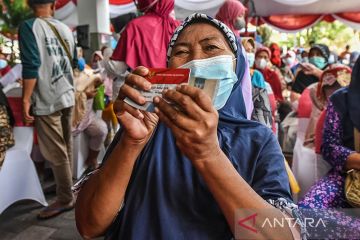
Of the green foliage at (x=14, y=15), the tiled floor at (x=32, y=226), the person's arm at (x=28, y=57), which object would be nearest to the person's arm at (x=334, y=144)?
the tiled floor at (x=32, y=226)

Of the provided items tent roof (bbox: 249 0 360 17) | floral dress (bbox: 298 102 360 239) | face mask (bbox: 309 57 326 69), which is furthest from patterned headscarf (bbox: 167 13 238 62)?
tent roof (bbox: 249 0 360 17)

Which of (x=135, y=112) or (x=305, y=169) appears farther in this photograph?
(x=305, y=169)

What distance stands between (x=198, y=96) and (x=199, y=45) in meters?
0.45

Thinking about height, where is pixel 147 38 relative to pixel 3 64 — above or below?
above

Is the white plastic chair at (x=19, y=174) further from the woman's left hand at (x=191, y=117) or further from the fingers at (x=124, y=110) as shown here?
the woman's left hand at (x=191, y=117)

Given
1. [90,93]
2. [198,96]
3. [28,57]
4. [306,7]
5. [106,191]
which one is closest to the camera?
[198,96]

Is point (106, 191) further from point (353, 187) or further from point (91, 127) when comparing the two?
point (91, 127)

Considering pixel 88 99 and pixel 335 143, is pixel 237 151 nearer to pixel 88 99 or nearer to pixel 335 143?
pixel 335 143

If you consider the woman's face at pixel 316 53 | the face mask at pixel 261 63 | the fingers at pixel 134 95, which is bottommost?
the face mask at pixel 261 63

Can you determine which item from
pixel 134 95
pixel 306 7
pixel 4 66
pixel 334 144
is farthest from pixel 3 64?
pixel 306 7

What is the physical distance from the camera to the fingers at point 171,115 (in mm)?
729

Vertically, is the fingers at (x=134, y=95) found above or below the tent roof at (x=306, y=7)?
below

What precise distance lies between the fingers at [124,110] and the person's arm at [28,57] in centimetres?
194

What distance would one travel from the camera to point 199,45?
1114 mm
